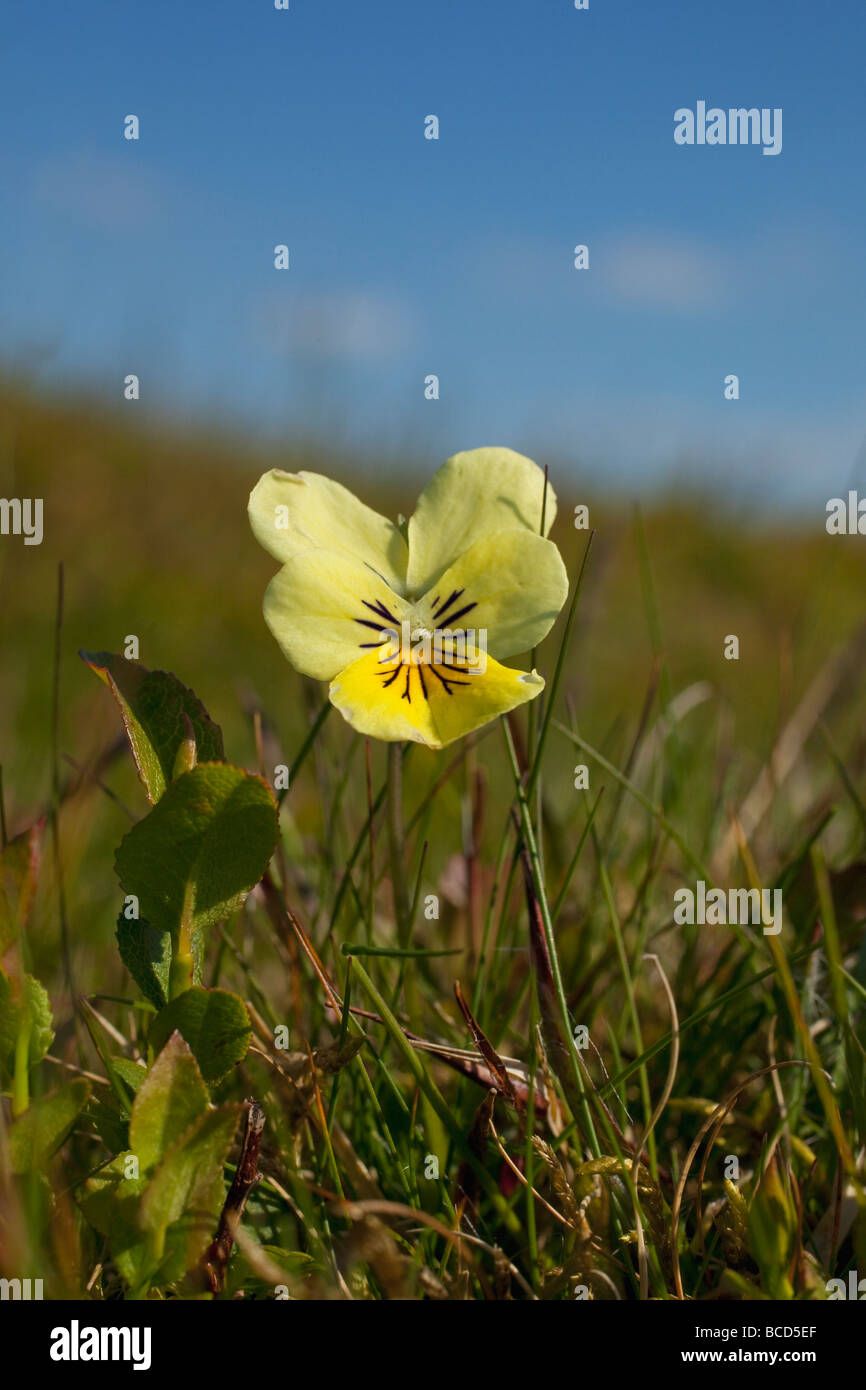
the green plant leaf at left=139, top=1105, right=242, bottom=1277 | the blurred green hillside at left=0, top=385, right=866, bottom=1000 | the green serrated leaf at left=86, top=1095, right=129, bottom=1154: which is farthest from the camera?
the blurred green hillside at left=0, top=385, right=866, bottom=1000

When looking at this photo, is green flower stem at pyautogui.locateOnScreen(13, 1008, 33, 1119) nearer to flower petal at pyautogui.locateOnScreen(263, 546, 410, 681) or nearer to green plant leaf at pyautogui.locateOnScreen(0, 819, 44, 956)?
green plant leaf at pyautogui.locateOnScreen(0, 819, 44, 956)

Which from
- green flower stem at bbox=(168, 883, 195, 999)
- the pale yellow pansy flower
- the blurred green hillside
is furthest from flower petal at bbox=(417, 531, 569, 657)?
the blurred green hillside

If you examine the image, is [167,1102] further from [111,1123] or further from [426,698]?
[426,698]

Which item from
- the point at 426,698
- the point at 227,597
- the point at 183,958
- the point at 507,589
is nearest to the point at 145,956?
the point at 183,958

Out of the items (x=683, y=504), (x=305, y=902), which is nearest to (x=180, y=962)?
(x=305, y=902)

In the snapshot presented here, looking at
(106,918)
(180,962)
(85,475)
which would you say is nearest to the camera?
(180,962)

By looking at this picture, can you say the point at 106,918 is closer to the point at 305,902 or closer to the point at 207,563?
the point at 305,902
